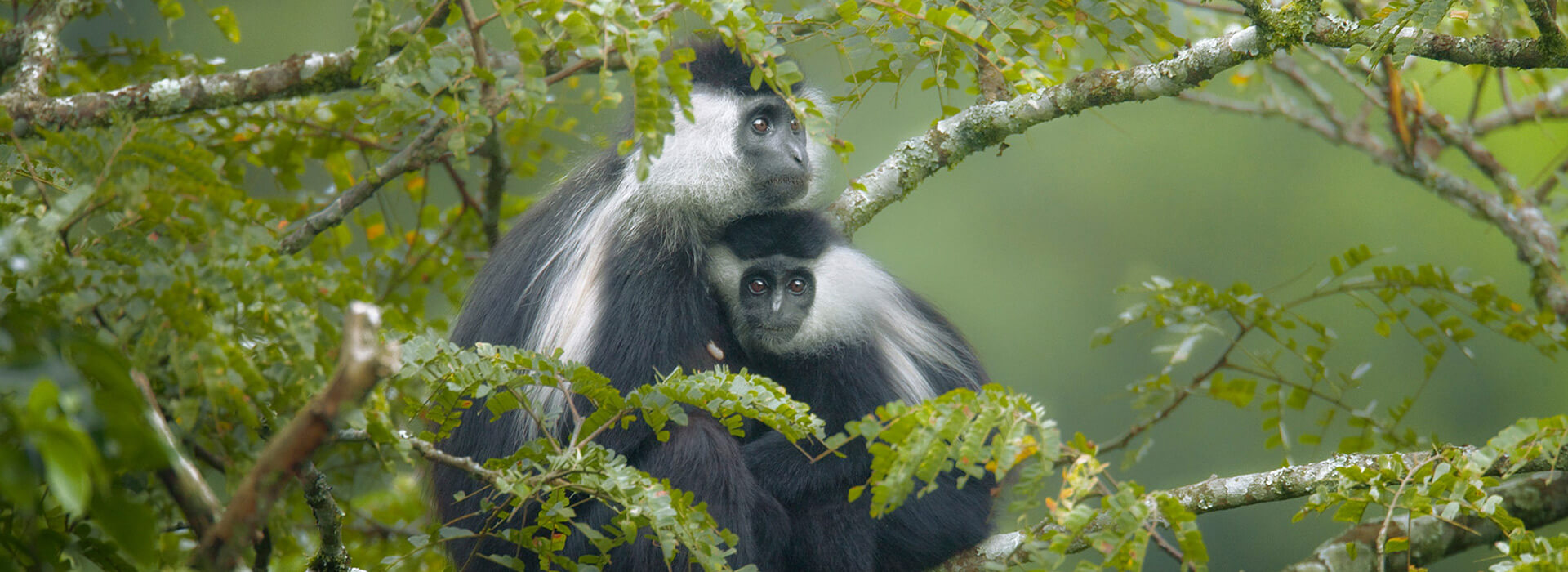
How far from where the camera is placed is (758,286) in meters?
3.17

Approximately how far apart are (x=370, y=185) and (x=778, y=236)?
118 cm

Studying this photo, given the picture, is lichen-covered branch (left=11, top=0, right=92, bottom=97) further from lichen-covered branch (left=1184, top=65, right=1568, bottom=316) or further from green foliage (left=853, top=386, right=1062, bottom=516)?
lichen-covered branch (left=1184, top=65, right=1568, bottom=316)

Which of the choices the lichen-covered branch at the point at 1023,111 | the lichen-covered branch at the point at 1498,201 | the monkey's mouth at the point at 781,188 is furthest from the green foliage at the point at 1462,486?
the lichen-covered branch at the point at 1498,201

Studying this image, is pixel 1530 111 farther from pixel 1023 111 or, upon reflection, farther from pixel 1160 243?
pixel 1160 243

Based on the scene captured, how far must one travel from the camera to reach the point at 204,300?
1.56m

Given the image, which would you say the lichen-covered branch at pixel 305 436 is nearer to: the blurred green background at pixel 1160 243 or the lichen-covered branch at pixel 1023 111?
the lichen-covered branch at pixel 1023 111

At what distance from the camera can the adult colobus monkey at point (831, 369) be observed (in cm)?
295

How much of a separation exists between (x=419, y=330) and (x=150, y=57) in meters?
1.25

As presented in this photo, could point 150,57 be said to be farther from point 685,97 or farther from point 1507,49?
point 1507,49

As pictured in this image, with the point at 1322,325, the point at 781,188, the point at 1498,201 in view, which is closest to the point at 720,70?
the point at 781,188

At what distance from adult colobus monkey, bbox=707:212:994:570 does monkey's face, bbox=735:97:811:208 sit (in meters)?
0.19

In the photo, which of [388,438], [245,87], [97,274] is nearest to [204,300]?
[97,274]

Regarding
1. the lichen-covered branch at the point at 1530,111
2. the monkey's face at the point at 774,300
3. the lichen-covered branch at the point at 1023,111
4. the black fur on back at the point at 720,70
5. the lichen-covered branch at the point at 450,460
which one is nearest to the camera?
the lichen-covered branch at the point at 450,460

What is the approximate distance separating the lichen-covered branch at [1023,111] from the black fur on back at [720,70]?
45 cm
